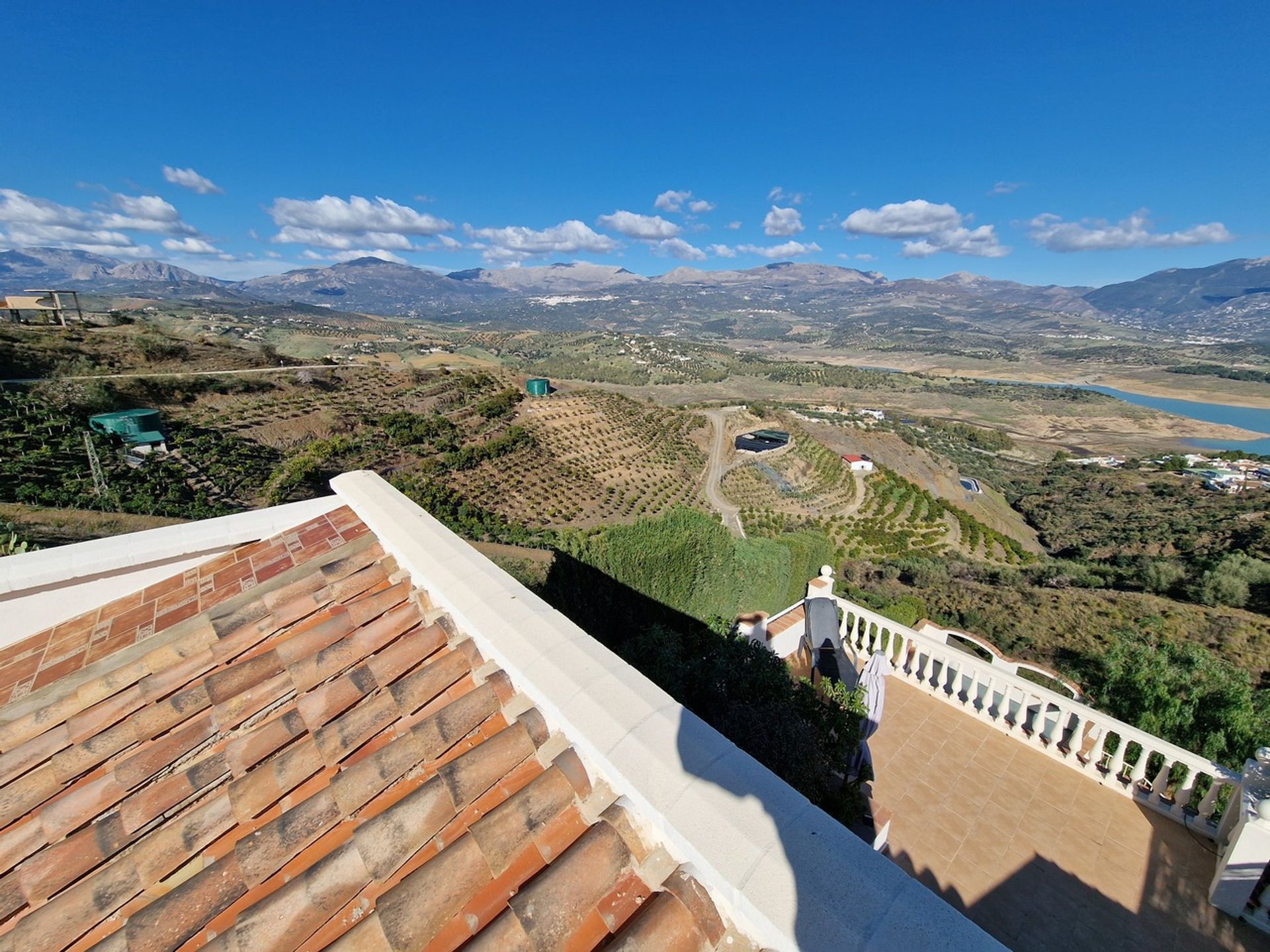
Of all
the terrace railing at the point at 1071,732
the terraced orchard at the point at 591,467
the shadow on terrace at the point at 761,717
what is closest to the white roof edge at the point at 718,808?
the shadow on terrace at the point at 761,717

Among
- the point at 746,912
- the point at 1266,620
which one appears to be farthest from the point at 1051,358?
the point at 746,912

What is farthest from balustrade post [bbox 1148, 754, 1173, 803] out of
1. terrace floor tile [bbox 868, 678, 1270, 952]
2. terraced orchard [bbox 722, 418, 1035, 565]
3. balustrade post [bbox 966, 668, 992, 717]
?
terraced orchard [bbox 722, 418, 1035, 565]

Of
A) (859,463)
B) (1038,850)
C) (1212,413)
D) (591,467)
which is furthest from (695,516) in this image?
(1212,413)

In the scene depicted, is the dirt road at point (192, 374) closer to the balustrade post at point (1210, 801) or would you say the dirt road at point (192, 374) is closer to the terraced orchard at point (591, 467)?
the terraced orchard at point (591, 467)

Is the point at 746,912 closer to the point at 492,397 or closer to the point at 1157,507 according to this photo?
the point at 492,397

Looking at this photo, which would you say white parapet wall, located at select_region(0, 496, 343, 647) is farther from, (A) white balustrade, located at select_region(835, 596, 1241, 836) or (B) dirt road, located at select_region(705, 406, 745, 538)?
(B) dirt road, located at select_region(705, 406, 745, 538)
